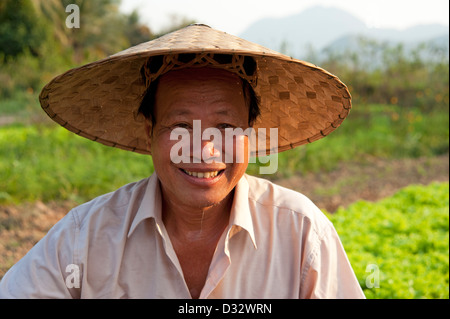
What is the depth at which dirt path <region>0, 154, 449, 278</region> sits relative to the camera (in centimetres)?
372

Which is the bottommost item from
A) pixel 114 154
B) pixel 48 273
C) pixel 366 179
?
pixel 48 273

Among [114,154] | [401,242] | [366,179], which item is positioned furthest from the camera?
[114,154]

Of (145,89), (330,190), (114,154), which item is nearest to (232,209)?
(145,89)

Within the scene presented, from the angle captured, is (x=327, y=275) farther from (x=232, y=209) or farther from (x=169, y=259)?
(x=169, y=259)

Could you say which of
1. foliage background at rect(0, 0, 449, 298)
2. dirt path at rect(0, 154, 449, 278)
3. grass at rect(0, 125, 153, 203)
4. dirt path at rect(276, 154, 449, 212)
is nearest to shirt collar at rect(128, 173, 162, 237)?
foliage background at rect(0, 0, 449, 298)

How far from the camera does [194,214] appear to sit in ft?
5.82

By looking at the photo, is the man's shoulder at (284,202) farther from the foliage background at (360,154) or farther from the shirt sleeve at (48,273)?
the foliage background at (360,154)

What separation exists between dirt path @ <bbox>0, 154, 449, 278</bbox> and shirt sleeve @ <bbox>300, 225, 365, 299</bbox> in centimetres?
227

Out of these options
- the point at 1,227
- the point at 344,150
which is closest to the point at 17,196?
the point at 1,227

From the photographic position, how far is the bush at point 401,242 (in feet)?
9.77

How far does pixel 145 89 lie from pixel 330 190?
4.13 m

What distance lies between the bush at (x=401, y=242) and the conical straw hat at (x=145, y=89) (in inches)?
53.2

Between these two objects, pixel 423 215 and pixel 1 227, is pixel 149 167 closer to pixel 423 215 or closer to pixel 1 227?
pixel 1 227

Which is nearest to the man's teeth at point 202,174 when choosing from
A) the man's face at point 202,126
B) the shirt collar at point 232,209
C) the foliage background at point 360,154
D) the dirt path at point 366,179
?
the man's face at point 202,126
